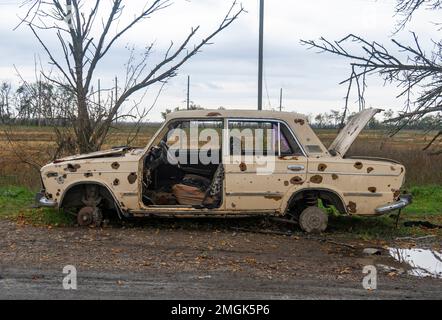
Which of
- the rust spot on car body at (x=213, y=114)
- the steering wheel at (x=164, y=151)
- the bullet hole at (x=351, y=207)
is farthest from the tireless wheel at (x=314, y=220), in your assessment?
the steering wheel at (x=164, y=151)

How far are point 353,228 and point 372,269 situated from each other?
237 centimetres

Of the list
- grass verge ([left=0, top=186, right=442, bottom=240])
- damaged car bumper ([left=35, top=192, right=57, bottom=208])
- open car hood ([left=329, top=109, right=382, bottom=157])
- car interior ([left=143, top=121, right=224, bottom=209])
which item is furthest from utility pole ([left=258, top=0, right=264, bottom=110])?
damaged car bumper ([left=35, top=192, right=57, bottom=208])

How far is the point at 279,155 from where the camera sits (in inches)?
319

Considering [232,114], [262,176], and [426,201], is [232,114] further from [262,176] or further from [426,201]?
[426,201]

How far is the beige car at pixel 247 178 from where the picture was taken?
7.96m

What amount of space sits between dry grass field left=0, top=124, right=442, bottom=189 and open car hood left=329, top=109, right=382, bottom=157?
0.61 meters

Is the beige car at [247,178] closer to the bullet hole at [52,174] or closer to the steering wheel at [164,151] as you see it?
the bullet hole at [52,174]

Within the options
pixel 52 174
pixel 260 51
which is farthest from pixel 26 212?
pixel 260 51

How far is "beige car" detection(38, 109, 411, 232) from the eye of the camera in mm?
7957

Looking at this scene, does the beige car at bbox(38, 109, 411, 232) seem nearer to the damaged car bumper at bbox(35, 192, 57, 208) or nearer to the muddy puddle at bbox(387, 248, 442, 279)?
the damaged car bumper at bbox(35, 192, 57, 208)

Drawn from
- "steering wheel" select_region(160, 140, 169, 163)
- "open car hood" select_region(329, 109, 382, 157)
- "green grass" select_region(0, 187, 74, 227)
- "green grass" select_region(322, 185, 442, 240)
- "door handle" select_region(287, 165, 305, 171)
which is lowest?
"green grass" select_region(322, 185, 442, 240)
